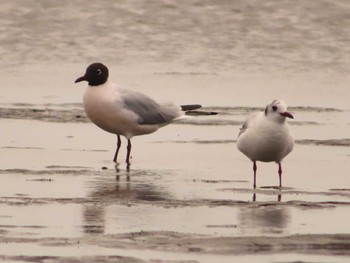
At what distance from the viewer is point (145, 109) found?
16469 mm

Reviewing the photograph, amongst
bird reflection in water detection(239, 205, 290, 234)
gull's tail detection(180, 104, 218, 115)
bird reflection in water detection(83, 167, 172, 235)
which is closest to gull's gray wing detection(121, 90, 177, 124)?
gull's tail detection(180, 104, 218, 115)

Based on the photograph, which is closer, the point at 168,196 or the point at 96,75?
the point at 168,196

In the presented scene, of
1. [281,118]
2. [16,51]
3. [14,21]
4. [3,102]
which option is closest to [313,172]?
[281,118]

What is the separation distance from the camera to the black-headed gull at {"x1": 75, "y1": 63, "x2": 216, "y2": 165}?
16031 millimetres

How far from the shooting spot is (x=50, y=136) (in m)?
16.6

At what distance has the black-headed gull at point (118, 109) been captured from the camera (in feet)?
52.6

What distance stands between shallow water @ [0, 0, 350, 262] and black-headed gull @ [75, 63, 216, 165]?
0.25 m

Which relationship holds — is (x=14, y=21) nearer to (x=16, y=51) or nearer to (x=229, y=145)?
(x=16, y=51)

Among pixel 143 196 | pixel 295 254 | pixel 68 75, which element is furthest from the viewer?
pixel 68 75

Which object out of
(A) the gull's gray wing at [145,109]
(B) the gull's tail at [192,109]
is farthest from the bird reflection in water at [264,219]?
A: (B) the gull's tail at [192,109]

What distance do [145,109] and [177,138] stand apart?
64cm

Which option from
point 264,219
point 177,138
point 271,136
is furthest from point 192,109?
point 264,219

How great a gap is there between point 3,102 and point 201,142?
4.05 meters

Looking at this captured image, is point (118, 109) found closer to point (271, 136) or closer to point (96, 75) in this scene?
point (96, 75)
